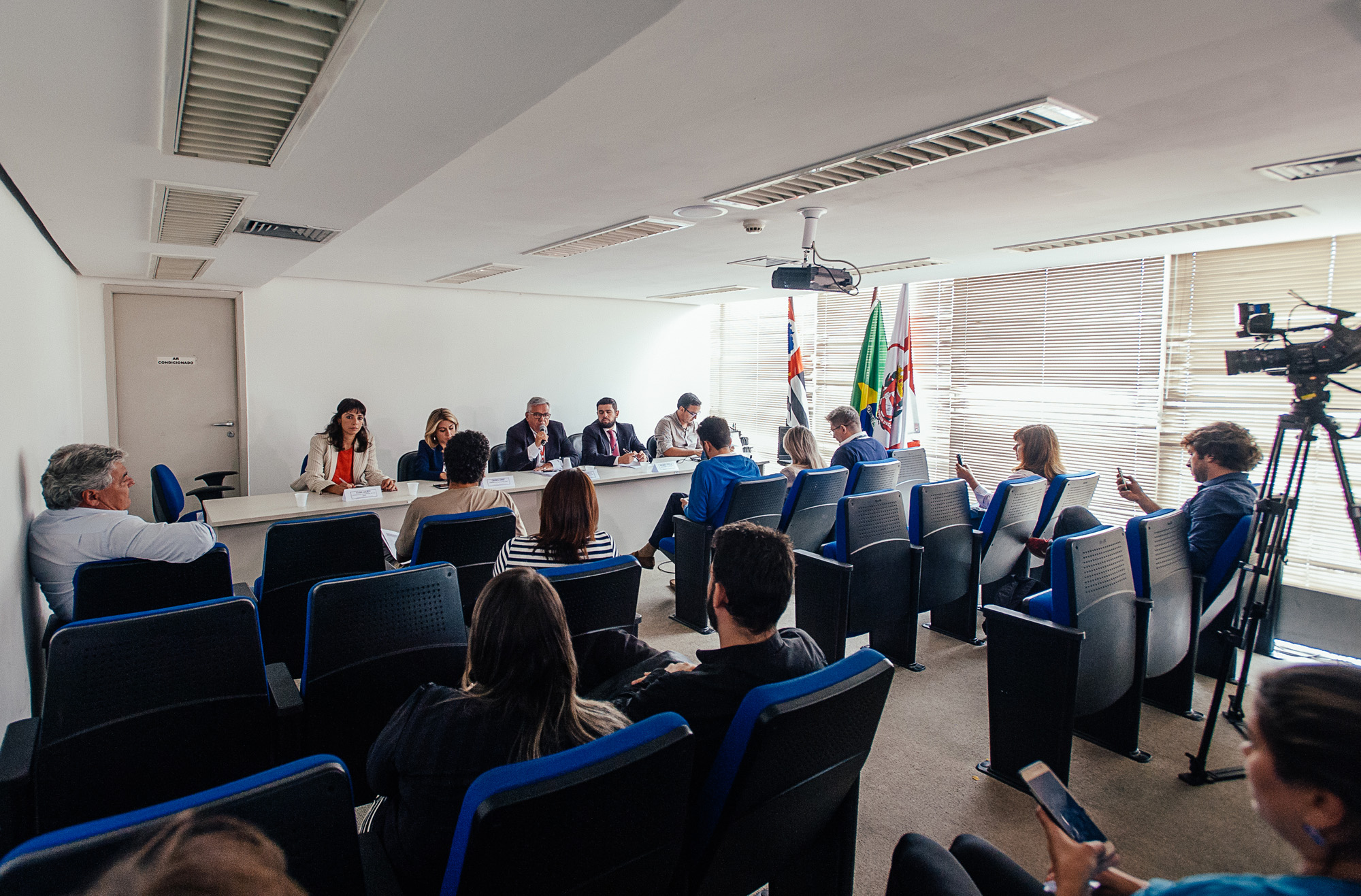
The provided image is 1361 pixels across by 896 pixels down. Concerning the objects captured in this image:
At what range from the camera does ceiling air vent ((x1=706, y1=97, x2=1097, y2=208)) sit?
7.41ft

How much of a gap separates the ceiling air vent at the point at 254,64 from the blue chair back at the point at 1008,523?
11.3ft

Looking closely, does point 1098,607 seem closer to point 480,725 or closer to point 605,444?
point 480,725

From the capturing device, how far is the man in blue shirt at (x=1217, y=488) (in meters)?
3.06

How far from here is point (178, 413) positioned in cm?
634

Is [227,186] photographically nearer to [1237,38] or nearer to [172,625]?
[172,625]

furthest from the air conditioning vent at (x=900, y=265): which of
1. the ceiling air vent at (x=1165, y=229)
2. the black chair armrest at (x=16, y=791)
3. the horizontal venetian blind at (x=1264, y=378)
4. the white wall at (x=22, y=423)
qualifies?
the black chair armrest at (x=16, y=791)

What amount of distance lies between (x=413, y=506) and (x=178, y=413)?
4.63 m

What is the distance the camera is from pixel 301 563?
2832 millimetres

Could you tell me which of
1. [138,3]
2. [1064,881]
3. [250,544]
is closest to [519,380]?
[250,544]

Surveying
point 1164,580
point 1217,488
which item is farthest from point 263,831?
point 1217,488

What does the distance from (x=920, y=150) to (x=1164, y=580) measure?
2.03 metres

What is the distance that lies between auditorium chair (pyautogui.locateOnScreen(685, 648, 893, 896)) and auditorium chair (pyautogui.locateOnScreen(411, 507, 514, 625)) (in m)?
1.69

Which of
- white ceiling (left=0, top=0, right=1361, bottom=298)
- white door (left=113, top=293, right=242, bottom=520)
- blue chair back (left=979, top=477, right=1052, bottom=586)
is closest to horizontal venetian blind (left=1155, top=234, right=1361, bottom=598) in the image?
white ceiling (left=0, top=0, right=1361, bottom=298)

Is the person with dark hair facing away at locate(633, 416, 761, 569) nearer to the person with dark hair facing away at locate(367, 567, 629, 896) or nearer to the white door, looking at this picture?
the person with dark hair facing away at locate(367, 567, 629, 896)
